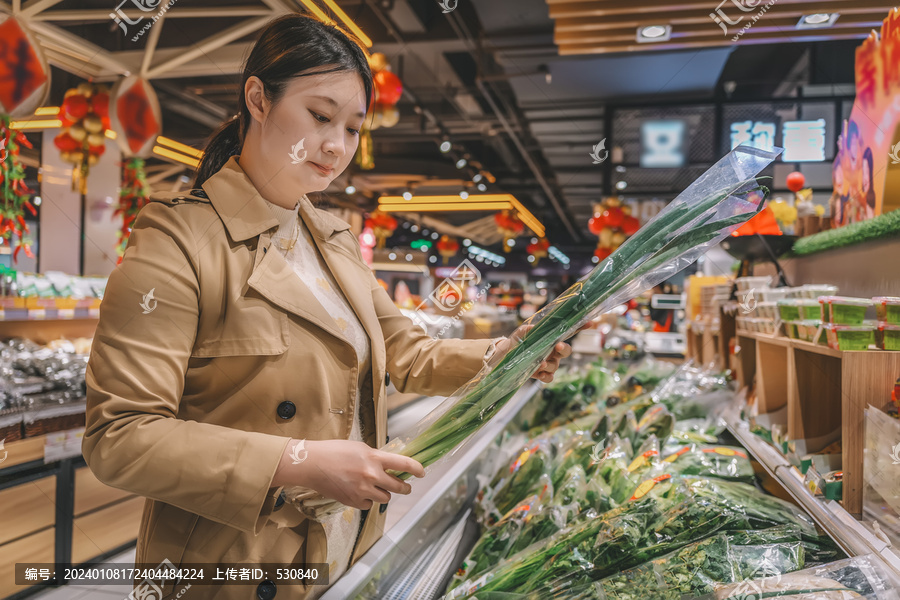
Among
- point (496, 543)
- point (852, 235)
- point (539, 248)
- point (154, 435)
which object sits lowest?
point (496, 543)

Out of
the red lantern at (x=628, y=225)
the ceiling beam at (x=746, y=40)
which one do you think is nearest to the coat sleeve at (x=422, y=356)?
the ceiling beam at (x=746, y=40)

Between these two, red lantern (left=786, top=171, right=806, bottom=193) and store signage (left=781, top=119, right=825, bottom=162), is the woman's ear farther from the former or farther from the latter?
store signage (left=781, top=119, right=825, bottom=162)

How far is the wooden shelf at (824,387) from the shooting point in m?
1.30

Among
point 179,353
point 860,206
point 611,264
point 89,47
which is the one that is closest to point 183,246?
point 179,353

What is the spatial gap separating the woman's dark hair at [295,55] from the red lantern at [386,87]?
2.62 meters

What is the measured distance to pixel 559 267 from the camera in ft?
81.7

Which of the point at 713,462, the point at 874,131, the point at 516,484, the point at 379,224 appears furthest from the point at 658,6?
the point at 379,224

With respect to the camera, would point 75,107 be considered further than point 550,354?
Yes

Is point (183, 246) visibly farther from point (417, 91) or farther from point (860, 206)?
point (417, 91)

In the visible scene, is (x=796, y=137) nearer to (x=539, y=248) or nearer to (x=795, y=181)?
(x=795, y=181)

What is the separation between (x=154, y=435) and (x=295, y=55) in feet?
2.43

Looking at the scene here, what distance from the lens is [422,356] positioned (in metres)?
1.37

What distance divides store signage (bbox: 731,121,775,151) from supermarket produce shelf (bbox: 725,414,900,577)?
3.69 metres

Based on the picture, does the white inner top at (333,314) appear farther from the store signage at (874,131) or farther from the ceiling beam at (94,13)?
the store signage at (874,131)
